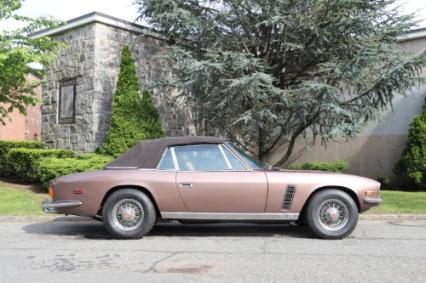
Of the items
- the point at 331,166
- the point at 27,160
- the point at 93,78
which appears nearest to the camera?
the point at 27,160

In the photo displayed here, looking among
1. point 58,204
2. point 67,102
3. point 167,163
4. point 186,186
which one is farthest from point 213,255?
point 67,102

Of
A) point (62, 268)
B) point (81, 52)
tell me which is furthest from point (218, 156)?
point (81, 52)

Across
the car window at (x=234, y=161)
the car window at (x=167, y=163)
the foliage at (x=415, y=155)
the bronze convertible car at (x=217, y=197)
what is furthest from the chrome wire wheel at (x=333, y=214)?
the foliage at (x=415, y=155)

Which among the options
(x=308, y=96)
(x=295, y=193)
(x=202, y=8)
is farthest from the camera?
(x=202, y=8)

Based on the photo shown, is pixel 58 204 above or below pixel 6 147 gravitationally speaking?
below

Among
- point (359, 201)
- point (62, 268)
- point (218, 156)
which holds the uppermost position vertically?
point (218, 156)

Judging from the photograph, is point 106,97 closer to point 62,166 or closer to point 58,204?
point 62,166

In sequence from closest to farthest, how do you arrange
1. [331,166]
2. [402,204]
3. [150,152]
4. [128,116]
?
1. [150,152]
2. [402,204]
3. [128,116]
4. [331,166]

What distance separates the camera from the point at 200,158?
7.53 m

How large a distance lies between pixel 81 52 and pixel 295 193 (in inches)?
401

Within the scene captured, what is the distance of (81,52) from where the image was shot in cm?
1540

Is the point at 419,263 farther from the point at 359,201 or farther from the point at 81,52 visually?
the point at 81,52

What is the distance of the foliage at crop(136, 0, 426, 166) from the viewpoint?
12266 millimetres

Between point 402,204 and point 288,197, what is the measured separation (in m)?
4.82
